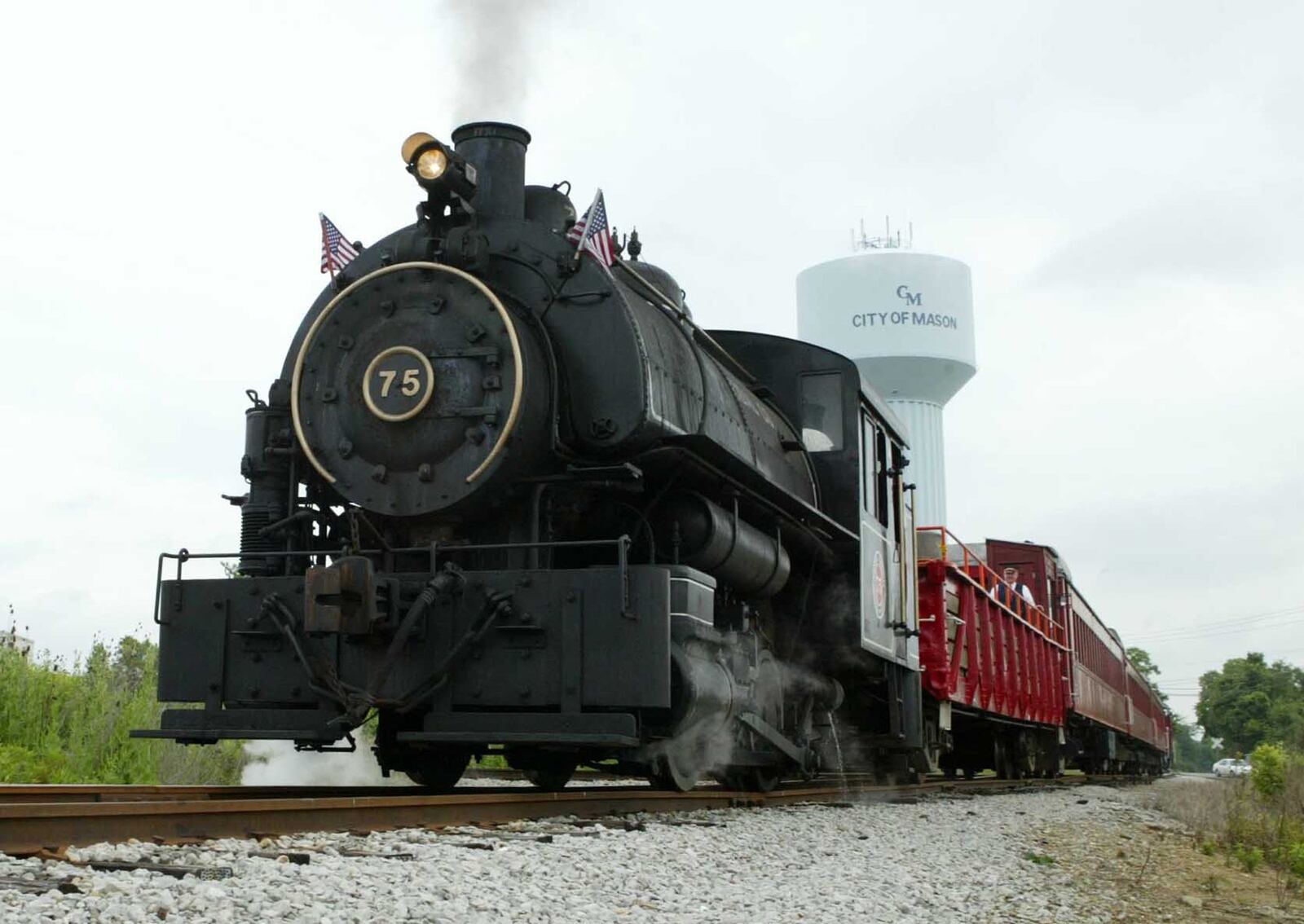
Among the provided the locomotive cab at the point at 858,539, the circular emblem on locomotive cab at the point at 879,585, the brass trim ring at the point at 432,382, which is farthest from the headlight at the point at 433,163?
the circular emblem on locomotive cab at the point at 879,585

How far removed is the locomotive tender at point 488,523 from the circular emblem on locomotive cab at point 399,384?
0.01m

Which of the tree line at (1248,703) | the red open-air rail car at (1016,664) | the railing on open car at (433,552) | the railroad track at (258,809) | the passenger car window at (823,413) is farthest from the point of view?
the tree line at (1248,703)

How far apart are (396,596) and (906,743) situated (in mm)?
4860

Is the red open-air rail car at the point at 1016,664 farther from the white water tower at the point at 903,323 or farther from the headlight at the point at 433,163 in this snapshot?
the white water tower at the point at 903,323

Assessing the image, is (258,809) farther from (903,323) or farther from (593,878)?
(903,323)

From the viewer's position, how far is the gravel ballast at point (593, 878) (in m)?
3.29

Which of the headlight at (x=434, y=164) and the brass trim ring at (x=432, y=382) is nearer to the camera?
the brass trim ring at (x=432, y=382)

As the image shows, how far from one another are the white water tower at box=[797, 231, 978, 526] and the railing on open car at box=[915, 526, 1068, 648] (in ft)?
94.4

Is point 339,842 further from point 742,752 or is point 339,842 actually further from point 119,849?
point 742,752

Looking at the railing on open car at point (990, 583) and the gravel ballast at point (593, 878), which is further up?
the railing on open car at point (990, 583)

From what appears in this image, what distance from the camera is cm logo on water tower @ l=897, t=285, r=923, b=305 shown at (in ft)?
158

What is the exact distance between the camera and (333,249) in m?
7.59

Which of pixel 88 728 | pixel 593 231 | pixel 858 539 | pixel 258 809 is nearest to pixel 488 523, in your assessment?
pixel 593 231

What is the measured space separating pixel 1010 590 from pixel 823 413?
22.5 feet
